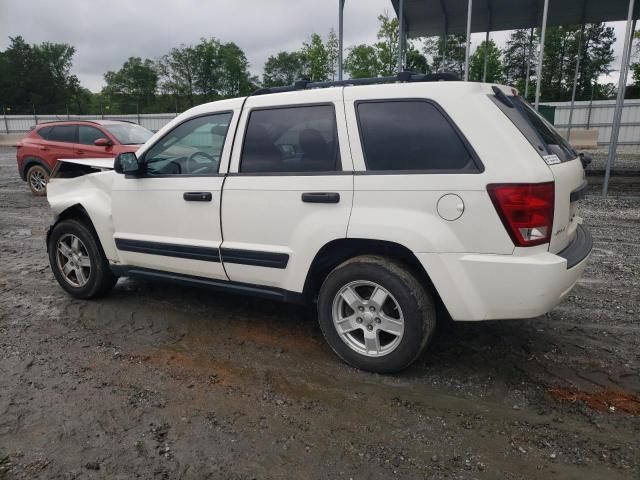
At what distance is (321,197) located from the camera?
3.29m

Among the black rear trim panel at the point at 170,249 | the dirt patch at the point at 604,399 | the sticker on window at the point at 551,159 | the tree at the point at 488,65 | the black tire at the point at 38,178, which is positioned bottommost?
the dirt patch at the point at 604,399

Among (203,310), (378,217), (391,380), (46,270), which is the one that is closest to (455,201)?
(378,217)

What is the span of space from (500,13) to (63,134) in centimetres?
1317

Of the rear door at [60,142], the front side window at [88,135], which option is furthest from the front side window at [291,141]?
the rear door at [60,142]

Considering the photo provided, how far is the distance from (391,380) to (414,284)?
2.27 ft

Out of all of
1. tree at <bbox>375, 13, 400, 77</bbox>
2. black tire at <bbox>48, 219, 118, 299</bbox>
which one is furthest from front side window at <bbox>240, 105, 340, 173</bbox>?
tree at <bbox>375, 13, 400, 77</bbox>

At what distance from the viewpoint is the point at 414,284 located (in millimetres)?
3104

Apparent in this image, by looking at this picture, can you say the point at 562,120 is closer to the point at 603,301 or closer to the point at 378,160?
the point at 603,301

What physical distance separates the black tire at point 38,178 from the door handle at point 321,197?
1051 cm

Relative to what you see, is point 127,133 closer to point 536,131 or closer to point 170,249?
point 170,249

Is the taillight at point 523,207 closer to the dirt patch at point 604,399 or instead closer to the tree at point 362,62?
the dirt patch at point 604,399

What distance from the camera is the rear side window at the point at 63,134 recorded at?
11.2 metres

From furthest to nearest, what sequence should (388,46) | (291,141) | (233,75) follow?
(233,75) < (388,46) < (291,141)

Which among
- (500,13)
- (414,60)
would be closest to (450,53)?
(414,60)
